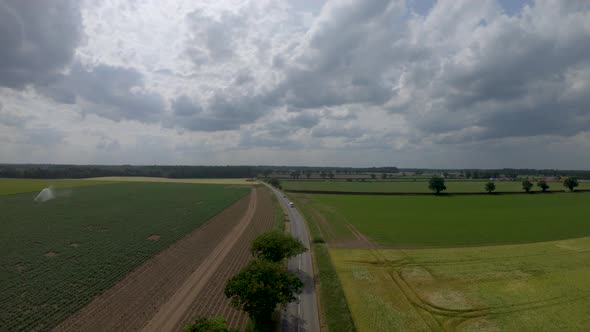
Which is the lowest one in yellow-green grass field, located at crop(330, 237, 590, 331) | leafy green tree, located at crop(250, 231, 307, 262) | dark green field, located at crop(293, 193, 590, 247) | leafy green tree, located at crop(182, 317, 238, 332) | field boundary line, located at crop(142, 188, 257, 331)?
field boundary line, located at crop(142, 188, 257, 331)

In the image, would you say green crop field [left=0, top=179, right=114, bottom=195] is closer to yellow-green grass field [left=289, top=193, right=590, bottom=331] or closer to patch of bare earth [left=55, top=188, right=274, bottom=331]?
patch of bare earth [left=55, top=188, right=274, bottom=331]

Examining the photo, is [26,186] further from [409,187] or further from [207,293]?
[409,187]

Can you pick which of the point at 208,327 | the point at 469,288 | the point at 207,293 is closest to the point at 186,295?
the point at 207,293

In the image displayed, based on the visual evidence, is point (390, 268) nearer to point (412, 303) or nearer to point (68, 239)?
point (412, 303)

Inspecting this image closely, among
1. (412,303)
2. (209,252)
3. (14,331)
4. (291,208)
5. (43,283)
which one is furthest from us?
(291,208)

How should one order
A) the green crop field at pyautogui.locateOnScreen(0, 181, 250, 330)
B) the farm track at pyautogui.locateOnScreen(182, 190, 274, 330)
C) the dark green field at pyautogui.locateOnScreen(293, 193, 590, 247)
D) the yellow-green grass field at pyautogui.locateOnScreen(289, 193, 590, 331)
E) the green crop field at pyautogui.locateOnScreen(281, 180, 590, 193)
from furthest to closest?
the green crop field at pyautogui.locateOnScreen(281, 180, 590, 193) < the dark green field at pyautogui.locateOnScreen(293, 193, 590, 247) < the green crop field at pyautogui.locateOnScreen(0, 181, 250, 330) < the farm track at pyautogui.locateOnScreen(182, 190, 274, 330) < the yellow-green grass field at pyautogui.locateOnScreen(289, 193, 590, 331)

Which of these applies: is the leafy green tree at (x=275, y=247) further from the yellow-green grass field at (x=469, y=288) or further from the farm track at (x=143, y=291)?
the farm track at (x=143, y=291)

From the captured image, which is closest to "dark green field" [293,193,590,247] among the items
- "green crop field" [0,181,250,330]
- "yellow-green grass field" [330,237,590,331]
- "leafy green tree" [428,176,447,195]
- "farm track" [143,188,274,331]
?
"yellow-green grass field" [330,237,590,331]

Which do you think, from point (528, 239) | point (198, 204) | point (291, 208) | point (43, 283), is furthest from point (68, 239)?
point (528, 239)
